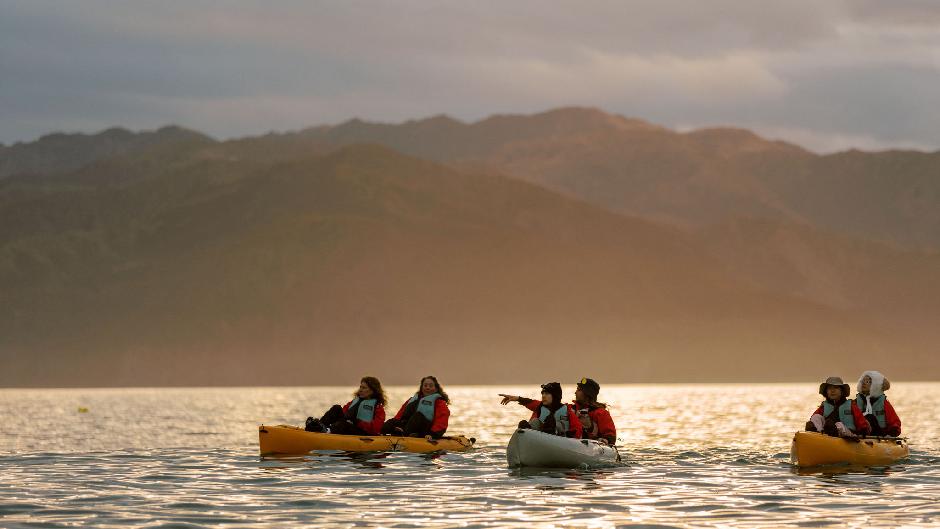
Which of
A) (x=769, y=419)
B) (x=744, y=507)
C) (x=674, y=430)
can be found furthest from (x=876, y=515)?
(x=769, y=419)

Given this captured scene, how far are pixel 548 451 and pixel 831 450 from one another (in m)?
6.67

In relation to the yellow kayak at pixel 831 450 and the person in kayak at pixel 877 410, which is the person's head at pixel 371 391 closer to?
the yellow kayak at pixel 831 450

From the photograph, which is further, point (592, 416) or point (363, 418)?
point (363, 418)

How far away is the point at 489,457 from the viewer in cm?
3878

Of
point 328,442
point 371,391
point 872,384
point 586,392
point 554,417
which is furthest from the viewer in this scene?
point 371,391

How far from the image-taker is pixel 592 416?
35625 mm

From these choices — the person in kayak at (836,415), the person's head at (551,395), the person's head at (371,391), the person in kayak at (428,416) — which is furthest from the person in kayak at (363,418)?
the person in kayak at (836,415)

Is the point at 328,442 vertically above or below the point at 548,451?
above

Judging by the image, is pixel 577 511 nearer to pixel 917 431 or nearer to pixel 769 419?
pixel 917 431

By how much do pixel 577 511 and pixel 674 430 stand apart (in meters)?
36.8

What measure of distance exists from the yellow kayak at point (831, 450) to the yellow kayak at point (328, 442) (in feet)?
30.7

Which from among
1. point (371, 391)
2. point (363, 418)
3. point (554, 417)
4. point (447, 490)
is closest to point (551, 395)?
point (554, 417)

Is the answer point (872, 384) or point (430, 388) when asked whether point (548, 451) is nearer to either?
point (430, 388)

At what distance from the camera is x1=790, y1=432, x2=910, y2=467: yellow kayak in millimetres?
33781
